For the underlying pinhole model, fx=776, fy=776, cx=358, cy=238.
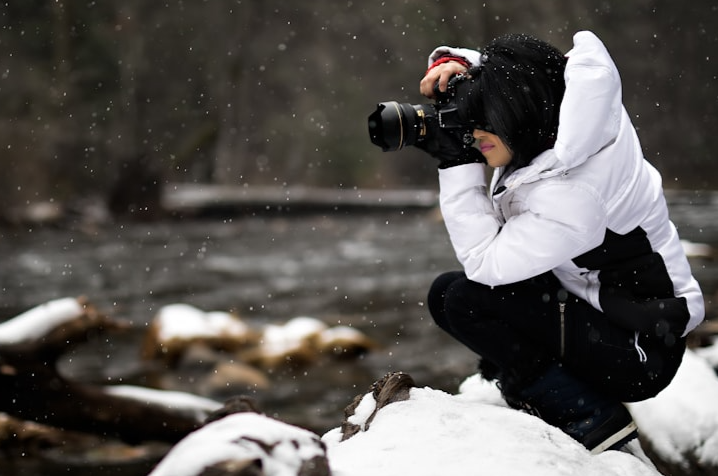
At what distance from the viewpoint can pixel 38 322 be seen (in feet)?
10.1

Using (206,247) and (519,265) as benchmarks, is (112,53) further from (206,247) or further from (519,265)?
(519,265)

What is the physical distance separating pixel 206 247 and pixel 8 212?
195 inches

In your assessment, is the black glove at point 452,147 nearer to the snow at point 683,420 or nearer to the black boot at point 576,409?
the black boot at point 576,409

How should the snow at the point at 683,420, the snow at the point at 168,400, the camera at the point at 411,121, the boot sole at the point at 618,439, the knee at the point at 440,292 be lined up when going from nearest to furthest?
the boot sole at the point at 618,439 < the camera at the point at 411,121 < the knee at the point at 440,292 < the snow at the point at 683,420 < the snow at the point at 168,400

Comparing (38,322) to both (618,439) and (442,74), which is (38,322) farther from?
(618,439)

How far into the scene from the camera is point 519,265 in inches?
68.1

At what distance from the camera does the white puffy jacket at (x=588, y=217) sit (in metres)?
1.63

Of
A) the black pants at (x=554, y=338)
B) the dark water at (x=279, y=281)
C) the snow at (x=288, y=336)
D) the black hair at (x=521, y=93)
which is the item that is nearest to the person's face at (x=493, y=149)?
the black hair at (x=521, y=93)

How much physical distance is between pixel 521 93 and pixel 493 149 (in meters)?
0.16

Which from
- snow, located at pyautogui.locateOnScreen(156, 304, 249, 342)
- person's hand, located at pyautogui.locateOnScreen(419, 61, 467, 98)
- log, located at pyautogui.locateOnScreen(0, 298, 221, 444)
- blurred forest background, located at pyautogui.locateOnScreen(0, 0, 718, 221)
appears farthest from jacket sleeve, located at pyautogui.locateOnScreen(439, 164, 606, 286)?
blurred forest background, located at pyautogui.locateOnScreen(0, 0, 718, 221)

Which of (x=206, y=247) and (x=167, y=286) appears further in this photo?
(x=206, y=247)

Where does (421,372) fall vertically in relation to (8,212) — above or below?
below

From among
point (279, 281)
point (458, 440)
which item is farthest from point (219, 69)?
point (458, 440)

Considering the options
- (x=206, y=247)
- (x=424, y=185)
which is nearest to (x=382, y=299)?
(x=206, y=247)
